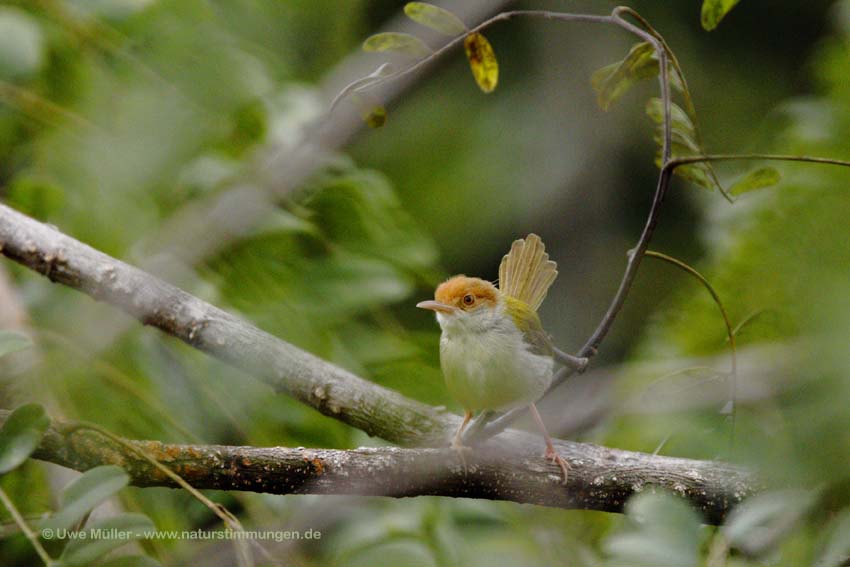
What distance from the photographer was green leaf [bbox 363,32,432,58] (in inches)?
40.5

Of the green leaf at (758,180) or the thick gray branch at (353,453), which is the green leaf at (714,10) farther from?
the thick gray branch at (353,453)

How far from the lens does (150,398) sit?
1.70 m

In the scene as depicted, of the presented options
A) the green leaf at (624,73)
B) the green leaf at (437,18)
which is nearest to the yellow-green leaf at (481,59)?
the green leaf at (437,18)

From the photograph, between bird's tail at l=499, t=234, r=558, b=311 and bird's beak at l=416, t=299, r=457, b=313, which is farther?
bird's beak at l=416, t=299, r=457, b=313

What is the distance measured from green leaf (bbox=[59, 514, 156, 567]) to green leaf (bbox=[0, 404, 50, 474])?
0.11 m

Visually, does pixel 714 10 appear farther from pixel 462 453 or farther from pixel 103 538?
pixel 103 538

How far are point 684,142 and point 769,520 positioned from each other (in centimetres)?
46

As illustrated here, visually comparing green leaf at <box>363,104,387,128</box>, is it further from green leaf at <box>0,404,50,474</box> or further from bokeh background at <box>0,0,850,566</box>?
green leaf at <box>0,404,50,474</box>

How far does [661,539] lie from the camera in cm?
82

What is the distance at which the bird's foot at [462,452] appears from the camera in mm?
1182

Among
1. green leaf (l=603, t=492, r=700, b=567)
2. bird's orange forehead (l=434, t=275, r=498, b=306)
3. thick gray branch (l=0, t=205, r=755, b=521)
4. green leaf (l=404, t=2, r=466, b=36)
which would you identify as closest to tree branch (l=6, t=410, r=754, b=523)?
thick gray branch (l=0, t=205, r=755, b=521)

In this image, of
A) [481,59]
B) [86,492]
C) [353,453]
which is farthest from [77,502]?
[481,59]

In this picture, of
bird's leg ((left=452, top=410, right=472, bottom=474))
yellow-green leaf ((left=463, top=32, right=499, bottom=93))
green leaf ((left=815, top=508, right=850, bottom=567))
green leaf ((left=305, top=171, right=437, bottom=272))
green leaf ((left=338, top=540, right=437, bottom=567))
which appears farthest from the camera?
green leaf ((left=305, top=171, right=437, bottom=272))

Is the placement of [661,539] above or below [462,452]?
above
